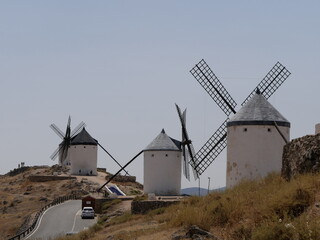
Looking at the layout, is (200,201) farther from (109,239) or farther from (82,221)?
(82,221)

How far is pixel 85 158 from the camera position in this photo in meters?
67.0

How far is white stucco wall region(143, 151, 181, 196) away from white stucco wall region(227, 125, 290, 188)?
13.7 meters

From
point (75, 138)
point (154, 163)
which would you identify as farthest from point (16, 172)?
point (154, 163)

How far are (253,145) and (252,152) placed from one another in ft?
1.12

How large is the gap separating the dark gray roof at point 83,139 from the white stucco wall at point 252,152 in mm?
38159

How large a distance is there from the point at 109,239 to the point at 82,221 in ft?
61.5

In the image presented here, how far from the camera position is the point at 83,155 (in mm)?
66812

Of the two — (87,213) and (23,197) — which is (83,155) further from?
(87,213)

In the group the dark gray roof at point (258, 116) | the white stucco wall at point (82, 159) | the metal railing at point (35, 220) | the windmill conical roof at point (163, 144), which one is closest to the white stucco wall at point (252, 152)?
the dark gray roof at point (258, 116)

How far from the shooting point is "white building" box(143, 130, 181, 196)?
43.6 meters

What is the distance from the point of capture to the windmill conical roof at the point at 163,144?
1736 inches

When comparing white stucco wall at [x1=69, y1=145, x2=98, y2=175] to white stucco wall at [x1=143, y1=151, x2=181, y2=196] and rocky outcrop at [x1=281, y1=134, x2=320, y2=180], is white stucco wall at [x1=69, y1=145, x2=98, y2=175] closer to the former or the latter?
white stucco wall at [x1=143, y1=151, x2=181, y2=196]

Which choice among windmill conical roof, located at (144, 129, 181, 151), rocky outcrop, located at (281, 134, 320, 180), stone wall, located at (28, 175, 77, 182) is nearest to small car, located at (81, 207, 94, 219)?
windmill conical roof, located at (144, 129, 181, 151)


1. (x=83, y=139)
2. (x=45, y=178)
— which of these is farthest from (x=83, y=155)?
(x=45, y=178)
